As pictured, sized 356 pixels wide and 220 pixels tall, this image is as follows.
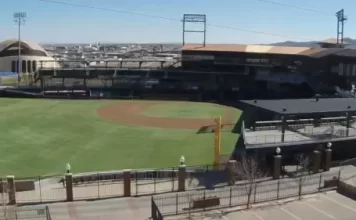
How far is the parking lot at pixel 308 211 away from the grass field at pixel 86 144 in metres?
12.8

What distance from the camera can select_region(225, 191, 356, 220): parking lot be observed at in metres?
19.3

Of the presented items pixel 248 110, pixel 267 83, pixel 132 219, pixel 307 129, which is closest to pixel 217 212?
pixel 132 219

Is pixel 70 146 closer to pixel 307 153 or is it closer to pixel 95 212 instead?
pixel 95 212

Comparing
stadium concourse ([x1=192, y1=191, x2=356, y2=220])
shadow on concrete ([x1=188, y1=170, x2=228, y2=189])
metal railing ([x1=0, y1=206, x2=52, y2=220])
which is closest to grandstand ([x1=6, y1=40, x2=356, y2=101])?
shadow on concrete ([x1=188, y1=170, x2=228, y2=189])

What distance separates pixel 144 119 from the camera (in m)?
51.9

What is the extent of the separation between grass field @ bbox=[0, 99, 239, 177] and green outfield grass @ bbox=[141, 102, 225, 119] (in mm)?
8896

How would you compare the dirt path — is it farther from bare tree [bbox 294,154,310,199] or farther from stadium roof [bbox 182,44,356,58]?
bare tree [bbox 294,154,310,199]

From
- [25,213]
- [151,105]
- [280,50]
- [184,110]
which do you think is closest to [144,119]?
[184,110]

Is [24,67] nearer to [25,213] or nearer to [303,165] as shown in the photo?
[25,213]

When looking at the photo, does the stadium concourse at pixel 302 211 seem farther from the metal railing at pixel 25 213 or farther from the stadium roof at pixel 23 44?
the stadium roof at pixel 23 44

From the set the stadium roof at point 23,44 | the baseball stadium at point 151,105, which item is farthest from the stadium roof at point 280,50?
the stadium roof at point 23,44

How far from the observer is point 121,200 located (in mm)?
24047

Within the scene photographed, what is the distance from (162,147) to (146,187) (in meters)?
11.2

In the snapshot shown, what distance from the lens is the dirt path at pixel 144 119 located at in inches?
1905
